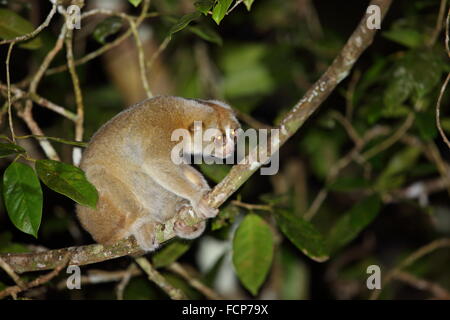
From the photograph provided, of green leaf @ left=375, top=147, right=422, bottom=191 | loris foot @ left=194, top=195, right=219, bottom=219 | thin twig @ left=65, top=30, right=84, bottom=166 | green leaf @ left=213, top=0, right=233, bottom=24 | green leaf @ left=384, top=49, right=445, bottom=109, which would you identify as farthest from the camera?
green leaf @ left=375, top=147, right=422, bottom=191

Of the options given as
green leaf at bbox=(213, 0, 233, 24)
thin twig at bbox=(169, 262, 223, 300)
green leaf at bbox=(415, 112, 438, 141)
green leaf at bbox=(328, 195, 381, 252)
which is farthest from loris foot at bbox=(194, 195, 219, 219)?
green leaf at bbox=(415, 112, 438, 141)

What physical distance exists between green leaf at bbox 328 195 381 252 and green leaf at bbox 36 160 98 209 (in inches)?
86.6

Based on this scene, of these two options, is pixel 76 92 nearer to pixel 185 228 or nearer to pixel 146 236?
pixel 146 236

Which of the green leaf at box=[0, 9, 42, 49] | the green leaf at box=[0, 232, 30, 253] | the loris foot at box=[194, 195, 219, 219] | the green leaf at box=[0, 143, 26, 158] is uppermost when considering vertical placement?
the green leaf at box=[0, 9, 42, 49]

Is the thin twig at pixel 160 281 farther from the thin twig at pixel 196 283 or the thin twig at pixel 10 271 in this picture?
the thin twig at pixel 10 271

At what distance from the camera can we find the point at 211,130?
11.7 ft

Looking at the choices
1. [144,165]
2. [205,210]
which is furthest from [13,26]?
[205,210]

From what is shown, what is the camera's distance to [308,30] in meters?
6.61

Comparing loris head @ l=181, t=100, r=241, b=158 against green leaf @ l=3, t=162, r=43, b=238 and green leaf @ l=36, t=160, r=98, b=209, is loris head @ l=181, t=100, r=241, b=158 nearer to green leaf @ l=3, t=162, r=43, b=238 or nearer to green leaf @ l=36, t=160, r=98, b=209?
green leaf @ l=36, t=160, r=98, b=209

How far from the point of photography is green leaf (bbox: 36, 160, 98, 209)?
9.84 feet

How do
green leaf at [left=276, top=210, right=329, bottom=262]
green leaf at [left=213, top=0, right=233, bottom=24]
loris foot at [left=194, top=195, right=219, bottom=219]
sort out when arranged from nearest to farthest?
green leaf at [left=213, top=0, right=233, bottom=24] < loris foot at [left=194, top=195, right=219, bottom=219] < green leaf at [left=276, top=210, right=329, bottom=262]

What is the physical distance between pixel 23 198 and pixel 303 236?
1.83 meters

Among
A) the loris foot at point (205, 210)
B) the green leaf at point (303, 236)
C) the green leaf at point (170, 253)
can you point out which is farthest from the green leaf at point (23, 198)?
the green leaf at point (303, 236)
